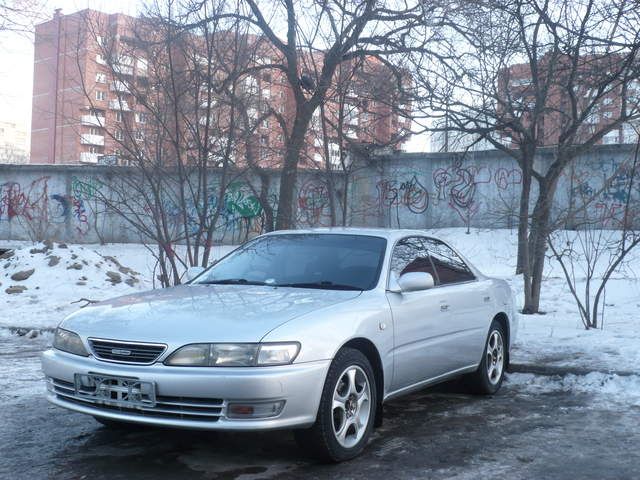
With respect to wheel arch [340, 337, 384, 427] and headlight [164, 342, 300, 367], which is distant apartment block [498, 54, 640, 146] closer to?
wheel arch [340, 337, 384, 427]

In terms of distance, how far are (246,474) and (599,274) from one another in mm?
13548

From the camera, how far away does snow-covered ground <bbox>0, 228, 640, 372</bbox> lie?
7.93m

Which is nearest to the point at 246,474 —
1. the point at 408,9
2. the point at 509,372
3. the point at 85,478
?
the point at 85,478

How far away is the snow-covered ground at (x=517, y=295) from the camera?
793 centimetres

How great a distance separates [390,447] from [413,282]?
1117 millimetres

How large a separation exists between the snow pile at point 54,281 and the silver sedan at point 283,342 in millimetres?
6799

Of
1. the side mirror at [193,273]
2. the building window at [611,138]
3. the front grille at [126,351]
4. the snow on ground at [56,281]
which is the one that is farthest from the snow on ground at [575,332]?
the snow on ground at [56,281]

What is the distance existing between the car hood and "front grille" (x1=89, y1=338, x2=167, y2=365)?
4cm

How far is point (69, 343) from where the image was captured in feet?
15.4

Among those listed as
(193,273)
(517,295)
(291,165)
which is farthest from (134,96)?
(517,295)

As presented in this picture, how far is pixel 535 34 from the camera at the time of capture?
32.0ft

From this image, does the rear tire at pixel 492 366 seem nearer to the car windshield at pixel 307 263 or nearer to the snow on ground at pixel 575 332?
the snow on ground at pixel 575 332

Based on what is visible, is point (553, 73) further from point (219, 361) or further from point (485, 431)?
point (219, 361)

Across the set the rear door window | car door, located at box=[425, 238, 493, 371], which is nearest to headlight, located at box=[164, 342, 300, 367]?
car door, located at box=[425, 238, 493, 371]
